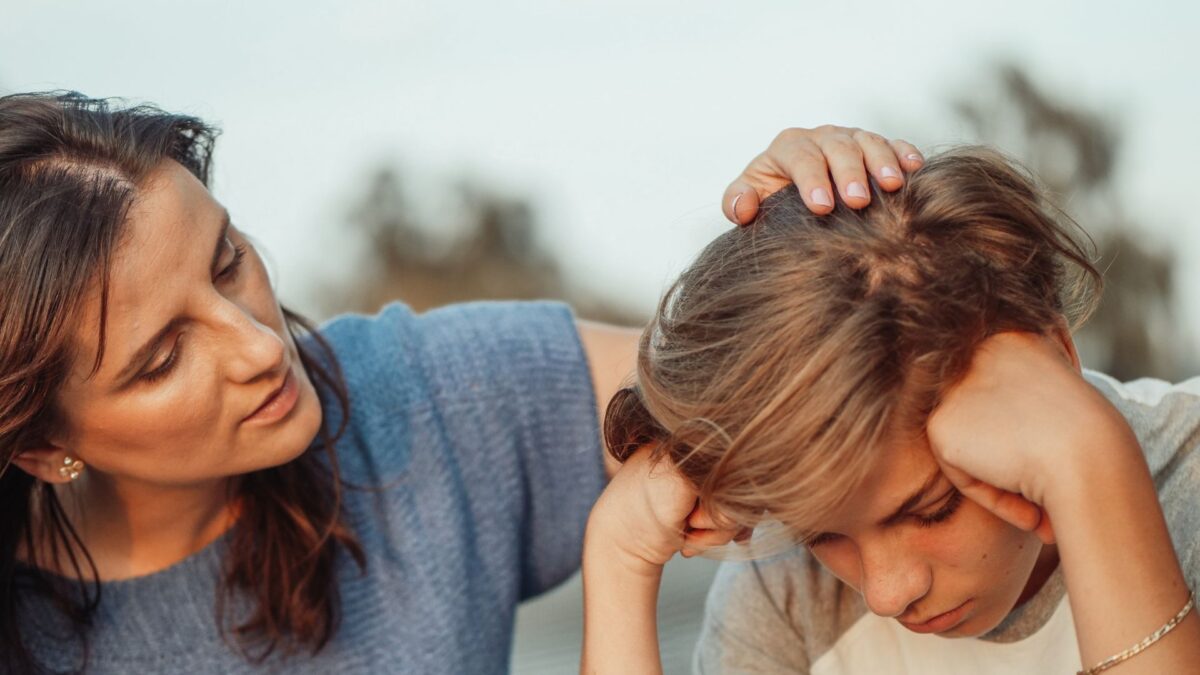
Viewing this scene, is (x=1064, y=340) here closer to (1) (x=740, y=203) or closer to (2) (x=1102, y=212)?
(1) (x=740, y=203)

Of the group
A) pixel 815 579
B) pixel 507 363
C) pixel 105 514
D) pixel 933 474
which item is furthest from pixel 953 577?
pixel 105 514

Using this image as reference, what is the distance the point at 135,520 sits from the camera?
204 cm

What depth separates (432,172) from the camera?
7523 mm

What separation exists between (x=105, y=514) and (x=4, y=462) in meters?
0.33

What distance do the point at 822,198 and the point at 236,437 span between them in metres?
0.86

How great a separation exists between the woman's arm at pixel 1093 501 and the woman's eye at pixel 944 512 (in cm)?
10

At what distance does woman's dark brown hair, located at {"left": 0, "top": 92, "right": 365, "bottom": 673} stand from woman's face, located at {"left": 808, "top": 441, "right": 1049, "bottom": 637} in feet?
3.04

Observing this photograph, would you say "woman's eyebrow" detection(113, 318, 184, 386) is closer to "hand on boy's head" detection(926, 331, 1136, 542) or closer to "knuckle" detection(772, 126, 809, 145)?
"knuckle" detection(772, 126, 809, 145)

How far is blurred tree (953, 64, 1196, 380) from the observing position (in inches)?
126

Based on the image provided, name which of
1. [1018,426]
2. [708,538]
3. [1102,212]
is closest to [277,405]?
[708,538]

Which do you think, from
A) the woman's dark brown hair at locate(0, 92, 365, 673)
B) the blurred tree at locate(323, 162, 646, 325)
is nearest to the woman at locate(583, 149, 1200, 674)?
the woman's dark brown hair at locate(0, 92, 365, 673)

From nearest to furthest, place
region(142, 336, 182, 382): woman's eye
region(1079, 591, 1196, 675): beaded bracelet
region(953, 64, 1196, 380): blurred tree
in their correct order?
region(1079, 591, 1196, 675): beaded bracelet, region(142, 336, 182, 382): woman's eye, region(953, 64, 1196, 380): blurred tree

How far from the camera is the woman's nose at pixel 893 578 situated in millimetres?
1423

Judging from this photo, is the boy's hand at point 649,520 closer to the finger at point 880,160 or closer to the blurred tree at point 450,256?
the finger at point 880,160
